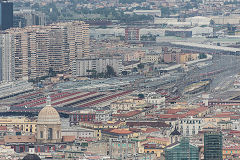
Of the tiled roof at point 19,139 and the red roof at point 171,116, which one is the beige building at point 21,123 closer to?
the tiled roof at point 19,139

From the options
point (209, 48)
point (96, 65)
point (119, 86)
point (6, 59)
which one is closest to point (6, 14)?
point (209, 48)

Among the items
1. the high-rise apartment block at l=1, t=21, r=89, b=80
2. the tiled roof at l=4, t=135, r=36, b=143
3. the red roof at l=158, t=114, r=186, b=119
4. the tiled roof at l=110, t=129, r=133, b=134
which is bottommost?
the high-rise apartment block at l=1, t=21, r=89, b=80

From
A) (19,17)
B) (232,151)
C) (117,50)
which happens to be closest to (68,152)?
(232,151)

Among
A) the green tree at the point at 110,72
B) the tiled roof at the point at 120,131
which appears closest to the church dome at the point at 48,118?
the tiled roof at the point at 120,131

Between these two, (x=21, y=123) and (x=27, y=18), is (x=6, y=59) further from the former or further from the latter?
(x=27, y=18)

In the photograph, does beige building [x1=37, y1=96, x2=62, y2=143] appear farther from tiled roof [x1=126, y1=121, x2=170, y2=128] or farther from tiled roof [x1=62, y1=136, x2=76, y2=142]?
tiled roof [x1=126, y1=121, x2=170, y2=128]

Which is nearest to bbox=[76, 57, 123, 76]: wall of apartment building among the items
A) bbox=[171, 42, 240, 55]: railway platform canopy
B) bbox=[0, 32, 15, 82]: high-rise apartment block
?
bbox=[0, 32, 15, 82]: high-rise apartment block
